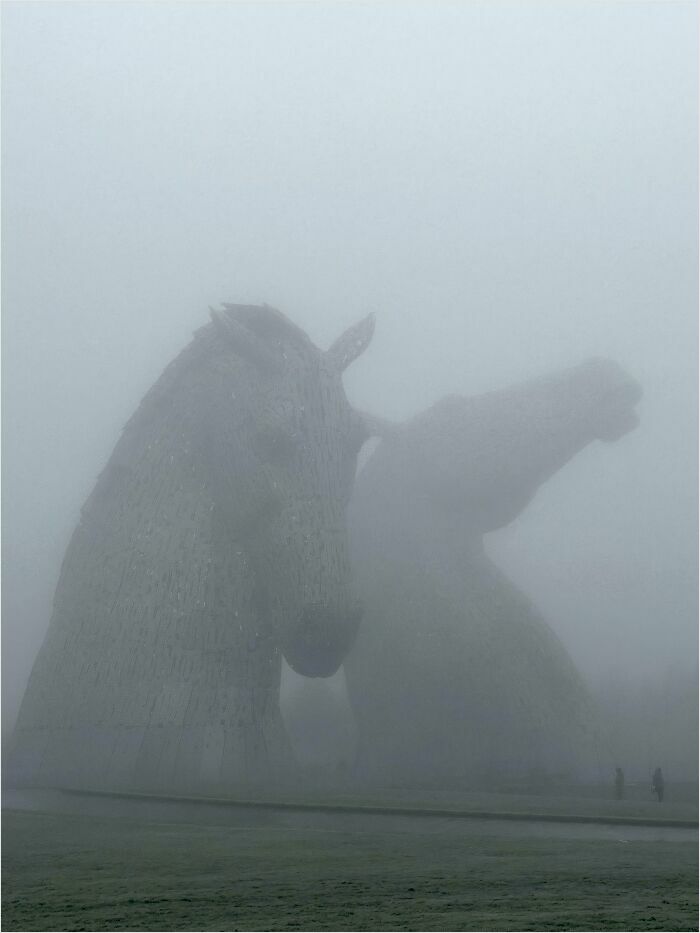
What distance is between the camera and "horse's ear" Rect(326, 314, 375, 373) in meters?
18.8

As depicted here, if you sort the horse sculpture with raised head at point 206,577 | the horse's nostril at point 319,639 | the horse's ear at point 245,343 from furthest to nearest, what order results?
the horse's ear at point 245,343 < the horse's nostril at point 319,639 < the horse sculpture with raised head at point 206,577

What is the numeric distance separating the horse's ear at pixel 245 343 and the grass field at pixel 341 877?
8.48m

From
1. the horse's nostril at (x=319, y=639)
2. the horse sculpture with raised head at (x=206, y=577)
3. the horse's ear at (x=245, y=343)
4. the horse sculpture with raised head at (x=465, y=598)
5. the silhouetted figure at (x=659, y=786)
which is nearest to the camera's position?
the silhouetted figure at (x=659, y=786)

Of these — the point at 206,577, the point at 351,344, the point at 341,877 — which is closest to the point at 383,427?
the point at 351,344

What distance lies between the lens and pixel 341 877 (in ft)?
21.6

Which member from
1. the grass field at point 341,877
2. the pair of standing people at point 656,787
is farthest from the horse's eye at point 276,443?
the grass field at point 341,877

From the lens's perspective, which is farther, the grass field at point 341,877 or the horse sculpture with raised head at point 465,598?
the horse sculpture with raised head at point 465,598

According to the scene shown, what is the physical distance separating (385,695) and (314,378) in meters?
6.55

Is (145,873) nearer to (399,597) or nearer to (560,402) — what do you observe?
(399,597)

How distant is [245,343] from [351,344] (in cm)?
249

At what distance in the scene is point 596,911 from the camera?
17.9 feet

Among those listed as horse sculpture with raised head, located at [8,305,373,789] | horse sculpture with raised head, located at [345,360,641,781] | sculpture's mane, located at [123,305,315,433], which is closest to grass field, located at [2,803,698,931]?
horse sculpture with raised head, located at [8,305,373,789]

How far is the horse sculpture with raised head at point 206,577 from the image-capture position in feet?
52.4

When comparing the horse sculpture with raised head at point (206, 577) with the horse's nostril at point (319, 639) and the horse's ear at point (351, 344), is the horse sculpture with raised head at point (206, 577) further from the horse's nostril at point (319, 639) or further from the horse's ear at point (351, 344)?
the horse's ear at point (351, 344)
